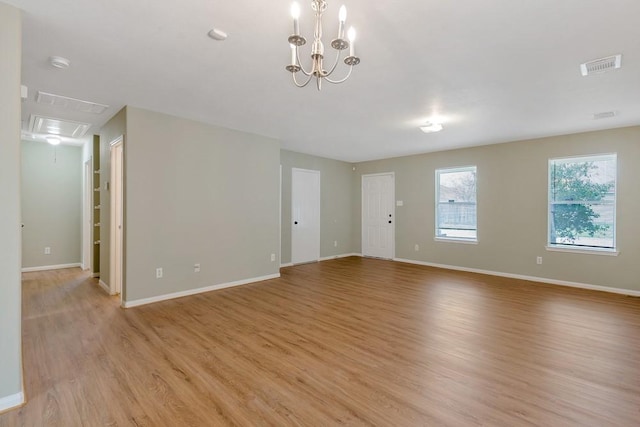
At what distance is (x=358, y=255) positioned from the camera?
820 centimetres

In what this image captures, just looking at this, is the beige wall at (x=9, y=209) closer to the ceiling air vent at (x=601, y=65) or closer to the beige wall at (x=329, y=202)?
the ceiling air vent at (x=601, y=65)

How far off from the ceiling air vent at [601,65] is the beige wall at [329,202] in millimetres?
5014

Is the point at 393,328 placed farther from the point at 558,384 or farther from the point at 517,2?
the point at 517,2

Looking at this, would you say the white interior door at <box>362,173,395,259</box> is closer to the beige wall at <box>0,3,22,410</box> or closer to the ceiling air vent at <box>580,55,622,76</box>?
the ceiling air vent at <box>580,55,622,76</box>

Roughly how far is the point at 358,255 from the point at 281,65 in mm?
6169

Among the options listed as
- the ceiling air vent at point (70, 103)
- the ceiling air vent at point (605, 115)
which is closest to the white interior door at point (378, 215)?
the ceiling air vent at point (605, 115)

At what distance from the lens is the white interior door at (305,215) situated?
6.83 m

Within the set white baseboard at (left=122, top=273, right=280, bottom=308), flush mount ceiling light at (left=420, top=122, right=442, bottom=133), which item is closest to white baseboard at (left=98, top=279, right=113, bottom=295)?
white baseboard at (left=122, top=273, right=280, bottom=308)

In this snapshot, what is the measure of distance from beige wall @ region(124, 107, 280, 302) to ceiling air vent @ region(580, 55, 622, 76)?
4.22m

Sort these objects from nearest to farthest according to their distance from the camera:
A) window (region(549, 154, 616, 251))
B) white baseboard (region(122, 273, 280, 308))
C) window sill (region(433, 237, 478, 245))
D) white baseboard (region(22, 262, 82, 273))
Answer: white baseboard (region(122, 273, 280, 308)) < window (region(549, 154, 616, 251)) < white baseboard (region(22, 262, 82, 273)) < window sill (region(433, 237, 478, 245))

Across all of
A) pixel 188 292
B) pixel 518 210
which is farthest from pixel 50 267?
pixel 518 210

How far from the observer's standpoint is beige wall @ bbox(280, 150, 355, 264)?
665 centimetres

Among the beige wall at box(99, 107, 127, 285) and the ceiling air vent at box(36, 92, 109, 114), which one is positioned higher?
the ceiling air vent at box(36, 92, 109, 114)

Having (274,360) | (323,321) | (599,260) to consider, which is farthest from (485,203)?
(274,360)
